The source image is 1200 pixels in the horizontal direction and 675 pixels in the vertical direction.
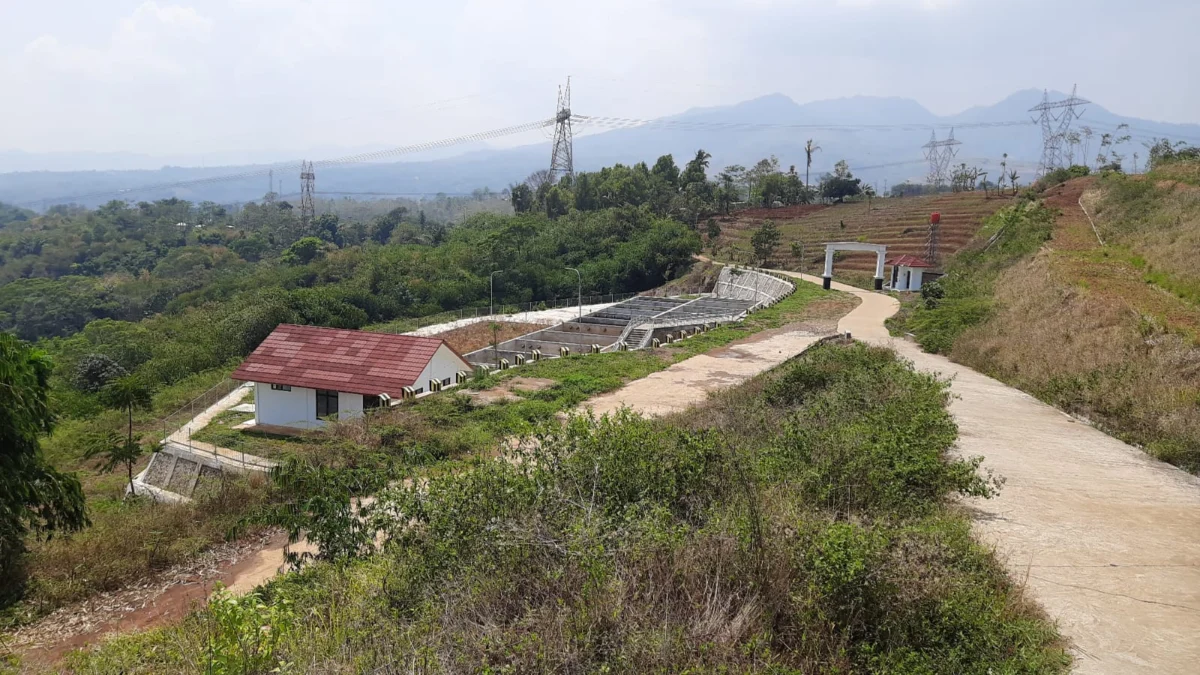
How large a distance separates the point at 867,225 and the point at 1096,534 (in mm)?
51452

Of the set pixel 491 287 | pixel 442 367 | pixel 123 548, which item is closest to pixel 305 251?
pixel 491 287

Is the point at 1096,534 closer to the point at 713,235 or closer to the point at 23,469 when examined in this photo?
the point at 23,469

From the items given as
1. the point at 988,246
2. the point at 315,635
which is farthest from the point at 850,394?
the point at 988,246

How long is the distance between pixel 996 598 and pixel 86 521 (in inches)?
464

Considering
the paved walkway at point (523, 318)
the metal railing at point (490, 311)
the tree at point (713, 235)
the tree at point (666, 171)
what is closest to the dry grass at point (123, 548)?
the paved walkway at point (523, 318)

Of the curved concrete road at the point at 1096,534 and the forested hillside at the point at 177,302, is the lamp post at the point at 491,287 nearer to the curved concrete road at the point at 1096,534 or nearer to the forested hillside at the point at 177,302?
the forested hillside at the point at 177,302

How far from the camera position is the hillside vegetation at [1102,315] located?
466 inches

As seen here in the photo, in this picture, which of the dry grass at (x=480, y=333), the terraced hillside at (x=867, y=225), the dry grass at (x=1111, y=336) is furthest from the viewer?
the terraced hillside at (x=867, y=225)

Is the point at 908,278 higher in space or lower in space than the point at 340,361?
higher

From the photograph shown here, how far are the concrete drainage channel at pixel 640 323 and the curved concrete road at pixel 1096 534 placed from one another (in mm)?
17837

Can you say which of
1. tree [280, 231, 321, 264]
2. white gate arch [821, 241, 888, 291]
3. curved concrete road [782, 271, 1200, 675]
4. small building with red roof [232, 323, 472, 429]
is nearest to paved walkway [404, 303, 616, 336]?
white gate arch [821, 241, 888, 291]

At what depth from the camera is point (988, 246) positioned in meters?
38.6

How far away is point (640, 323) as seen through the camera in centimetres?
3331

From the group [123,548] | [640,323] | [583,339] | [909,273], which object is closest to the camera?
[123,548]
